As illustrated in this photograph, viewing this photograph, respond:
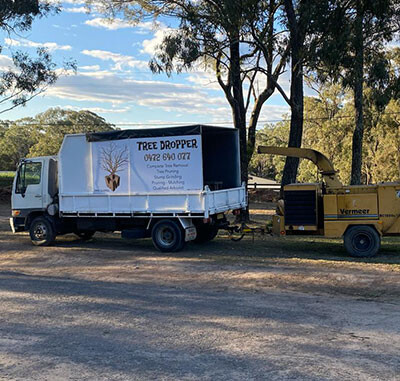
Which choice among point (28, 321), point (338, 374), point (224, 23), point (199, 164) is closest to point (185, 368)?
point (338, 374)

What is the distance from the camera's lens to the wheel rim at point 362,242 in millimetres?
10887

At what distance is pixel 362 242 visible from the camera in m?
11.0

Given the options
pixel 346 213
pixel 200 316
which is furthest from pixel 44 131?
pixel 200 316

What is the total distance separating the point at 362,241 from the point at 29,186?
939cm

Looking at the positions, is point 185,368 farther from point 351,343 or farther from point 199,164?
point 199,164

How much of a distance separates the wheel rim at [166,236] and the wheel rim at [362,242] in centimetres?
452

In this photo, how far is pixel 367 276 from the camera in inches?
353

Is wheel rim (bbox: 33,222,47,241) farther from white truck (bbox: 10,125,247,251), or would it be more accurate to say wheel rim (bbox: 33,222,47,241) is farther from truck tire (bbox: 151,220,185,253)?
truck tire (bbox: 151,220,185,253)

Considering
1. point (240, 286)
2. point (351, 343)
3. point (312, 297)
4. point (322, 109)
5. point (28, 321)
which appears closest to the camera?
point (351, 343)

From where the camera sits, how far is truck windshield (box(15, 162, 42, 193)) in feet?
44.1

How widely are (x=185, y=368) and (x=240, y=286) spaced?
12.8 ft

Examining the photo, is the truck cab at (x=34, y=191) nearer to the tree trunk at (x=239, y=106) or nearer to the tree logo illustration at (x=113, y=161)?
the tree logo illustration at (x=113, y=161)

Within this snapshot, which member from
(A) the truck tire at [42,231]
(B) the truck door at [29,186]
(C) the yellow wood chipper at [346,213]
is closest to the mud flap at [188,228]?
(C) the yellow wood chipper at [346,213]

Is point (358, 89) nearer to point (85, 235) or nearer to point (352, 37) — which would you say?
point (352, 37)
